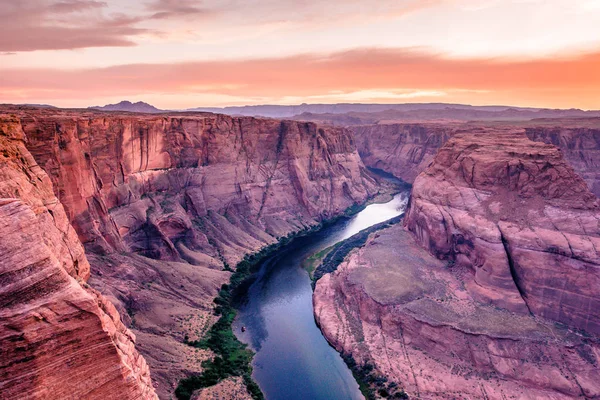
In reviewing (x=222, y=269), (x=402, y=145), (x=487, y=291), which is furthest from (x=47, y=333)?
(x=402, y=145)

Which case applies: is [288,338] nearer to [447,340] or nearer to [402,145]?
[447,340]

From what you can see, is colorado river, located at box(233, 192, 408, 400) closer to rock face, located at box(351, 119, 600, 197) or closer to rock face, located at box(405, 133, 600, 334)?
rock face, located at box(405, 133, 600, 334)

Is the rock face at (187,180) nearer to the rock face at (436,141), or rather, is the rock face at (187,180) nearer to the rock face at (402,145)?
the rock face at (436,141)

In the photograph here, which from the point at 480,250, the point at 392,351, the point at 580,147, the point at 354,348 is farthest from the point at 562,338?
the point at 580,147

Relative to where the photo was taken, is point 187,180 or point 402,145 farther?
point 402,145

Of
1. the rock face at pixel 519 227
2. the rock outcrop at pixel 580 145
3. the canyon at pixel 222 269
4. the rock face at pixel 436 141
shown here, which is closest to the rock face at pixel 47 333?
the canyon at pixel 222 269

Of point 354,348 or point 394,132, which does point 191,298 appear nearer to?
point 354,348

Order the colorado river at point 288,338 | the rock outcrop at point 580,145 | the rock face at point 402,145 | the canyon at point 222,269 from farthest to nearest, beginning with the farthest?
1. the rock face at point 402,145
2. the rock outcrop at point 580,145
3. the colorado river at point 288,338
4. the canyon at point 222,269
